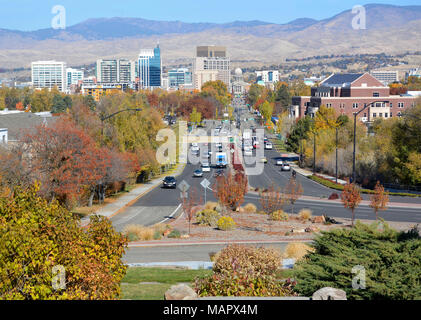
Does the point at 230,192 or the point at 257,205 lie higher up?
the point at 230,192

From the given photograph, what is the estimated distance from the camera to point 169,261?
2277cm

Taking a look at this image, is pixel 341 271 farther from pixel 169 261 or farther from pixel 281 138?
pixel 281 138

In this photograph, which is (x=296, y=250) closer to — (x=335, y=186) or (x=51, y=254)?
(x=51, y=254)

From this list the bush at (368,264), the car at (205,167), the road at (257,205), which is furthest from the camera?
the car at (205,167)

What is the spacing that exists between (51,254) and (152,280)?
749cm

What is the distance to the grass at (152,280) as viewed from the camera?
48.8 feet

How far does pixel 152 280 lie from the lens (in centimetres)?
1766

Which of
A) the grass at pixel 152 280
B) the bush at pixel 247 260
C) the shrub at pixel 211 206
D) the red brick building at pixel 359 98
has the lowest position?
the shrub at pixel 211 206

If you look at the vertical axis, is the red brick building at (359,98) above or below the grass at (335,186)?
above

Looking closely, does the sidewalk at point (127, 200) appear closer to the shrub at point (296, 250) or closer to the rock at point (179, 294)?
the shrub at point (296, 250)

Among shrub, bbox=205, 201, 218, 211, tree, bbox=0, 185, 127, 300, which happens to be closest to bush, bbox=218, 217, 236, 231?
shrub, bbox=205, 201, 218, 211

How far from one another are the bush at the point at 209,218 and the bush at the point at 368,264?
694 inches

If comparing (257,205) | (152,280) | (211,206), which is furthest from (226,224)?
(152,280)

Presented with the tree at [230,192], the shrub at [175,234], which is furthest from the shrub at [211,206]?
the shrub at [175,234]
